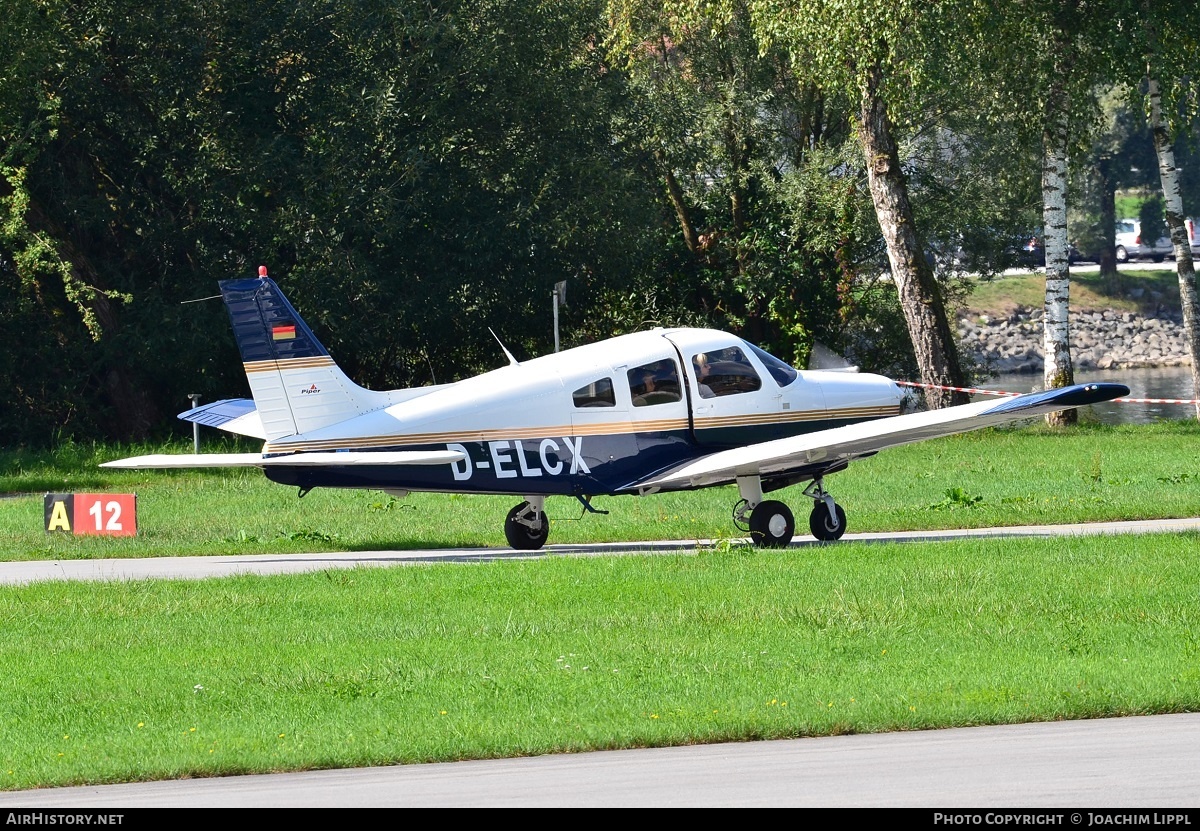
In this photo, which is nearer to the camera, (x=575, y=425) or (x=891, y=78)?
(x=575, y=425)

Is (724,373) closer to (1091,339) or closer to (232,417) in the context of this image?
(232,417)

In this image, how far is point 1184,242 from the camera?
31.9 m

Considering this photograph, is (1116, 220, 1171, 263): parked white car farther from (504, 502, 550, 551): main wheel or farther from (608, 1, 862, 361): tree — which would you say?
(504, 502, 550, 551): main wheel

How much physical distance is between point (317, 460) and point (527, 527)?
3.17 metres

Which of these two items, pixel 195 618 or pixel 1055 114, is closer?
pixel 195 618

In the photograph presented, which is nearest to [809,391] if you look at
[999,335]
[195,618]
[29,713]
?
[195,618]

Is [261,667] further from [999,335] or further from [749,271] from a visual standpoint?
[999,335]

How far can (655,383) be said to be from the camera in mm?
17656

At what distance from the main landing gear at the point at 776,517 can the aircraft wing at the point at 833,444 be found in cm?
34

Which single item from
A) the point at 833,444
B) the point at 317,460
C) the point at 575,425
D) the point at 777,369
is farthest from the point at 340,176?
the point at 833,444

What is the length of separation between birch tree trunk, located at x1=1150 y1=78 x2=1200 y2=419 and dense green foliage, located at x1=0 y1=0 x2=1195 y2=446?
2164 millimetres

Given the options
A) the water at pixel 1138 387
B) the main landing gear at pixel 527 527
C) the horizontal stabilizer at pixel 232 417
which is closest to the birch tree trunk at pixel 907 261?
the water at pixel 1138 387

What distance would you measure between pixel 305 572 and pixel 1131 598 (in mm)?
8123

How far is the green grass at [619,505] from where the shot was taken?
19.6 metres
